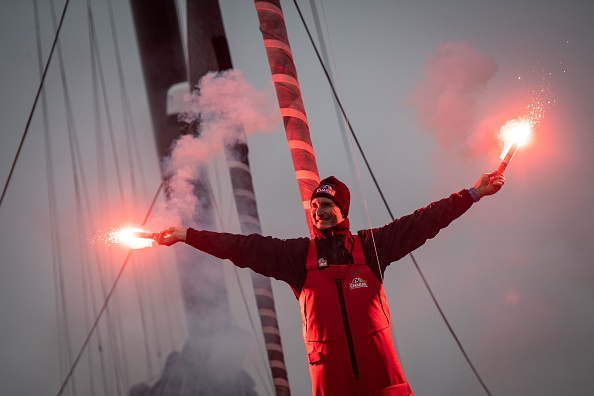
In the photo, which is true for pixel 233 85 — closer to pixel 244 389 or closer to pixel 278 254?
pixel 278 254

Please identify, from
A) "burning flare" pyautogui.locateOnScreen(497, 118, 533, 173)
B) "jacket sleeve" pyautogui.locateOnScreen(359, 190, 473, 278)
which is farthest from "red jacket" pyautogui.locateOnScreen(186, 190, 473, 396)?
"burning flare" pyautogui.locateOnScreen(497, 118, 533, 173)

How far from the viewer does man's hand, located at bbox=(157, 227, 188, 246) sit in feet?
15.3

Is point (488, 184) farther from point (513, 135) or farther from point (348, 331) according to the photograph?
point (348, 331)

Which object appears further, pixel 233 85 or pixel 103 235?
pixel 103 235

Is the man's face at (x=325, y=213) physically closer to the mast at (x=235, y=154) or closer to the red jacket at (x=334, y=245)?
the red jacket at (x=334, y=245)

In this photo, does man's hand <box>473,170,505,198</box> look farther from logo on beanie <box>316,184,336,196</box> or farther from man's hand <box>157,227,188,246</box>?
man's hand <box>157,227,188,246</box>

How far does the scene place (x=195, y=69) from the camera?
10.7 metres

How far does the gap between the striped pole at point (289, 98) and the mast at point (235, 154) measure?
3666 mm

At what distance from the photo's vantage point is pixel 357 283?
4.37m

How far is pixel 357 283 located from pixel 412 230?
54cm

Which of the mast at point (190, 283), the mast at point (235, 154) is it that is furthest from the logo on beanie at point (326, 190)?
the mast at point (190, 283)

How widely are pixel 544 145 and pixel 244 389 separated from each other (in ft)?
26.8

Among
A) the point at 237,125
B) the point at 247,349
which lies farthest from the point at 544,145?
the point at 247,349

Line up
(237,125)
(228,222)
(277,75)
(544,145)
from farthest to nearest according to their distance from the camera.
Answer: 1. (228,222)
2. (544,145)
3. (237,125)
4. (277,75)
